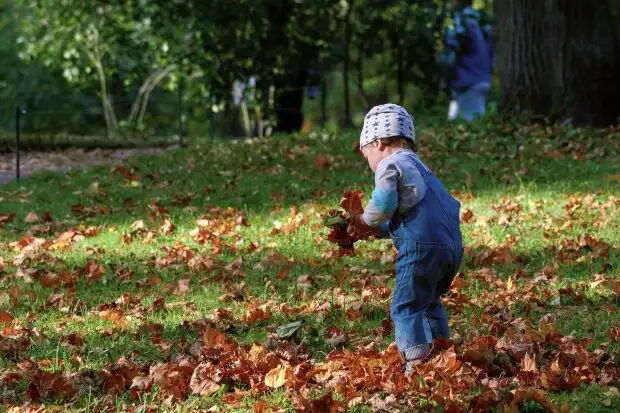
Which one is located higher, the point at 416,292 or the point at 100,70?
the point at 100,70

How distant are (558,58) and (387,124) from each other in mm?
9004

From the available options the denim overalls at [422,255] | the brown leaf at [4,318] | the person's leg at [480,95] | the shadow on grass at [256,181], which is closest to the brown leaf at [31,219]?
the shadow on grass at [256,181]

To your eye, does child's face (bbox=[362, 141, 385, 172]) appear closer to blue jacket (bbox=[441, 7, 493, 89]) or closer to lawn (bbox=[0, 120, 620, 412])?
lawn (bbox=[0, 120, 620, 412])

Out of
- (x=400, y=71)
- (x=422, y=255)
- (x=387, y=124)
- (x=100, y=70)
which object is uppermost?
(x=100, y=70)

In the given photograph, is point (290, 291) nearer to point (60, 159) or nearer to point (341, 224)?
point (341, 224)

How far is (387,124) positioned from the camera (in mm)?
4789

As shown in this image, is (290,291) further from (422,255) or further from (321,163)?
(321,163)

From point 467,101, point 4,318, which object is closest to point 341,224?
point 4,318

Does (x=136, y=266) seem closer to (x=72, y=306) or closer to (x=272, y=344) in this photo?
(x=72, y=306)

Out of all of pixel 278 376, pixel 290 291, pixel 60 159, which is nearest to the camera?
pixel 278 376

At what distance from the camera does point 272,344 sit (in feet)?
17.5

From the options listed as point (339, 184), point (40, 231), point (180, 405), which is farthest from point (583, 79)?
point (180, 405)

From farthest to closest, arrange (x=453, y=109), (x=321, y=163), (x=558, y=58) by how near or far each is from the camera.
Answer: (x=453, y=109)
(x=558, y=58)
(x=321, y=163)

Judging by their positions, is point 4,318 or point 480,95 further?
point 480,95
